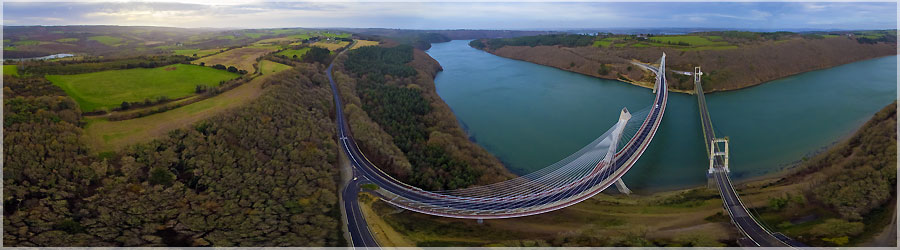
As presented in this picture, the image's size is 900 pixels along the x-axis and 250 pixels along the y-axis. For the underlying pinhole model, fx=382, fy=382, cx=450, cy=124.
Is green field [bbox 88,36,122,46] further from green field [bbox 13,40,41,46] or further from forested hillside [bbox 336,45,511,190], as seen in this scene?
forested hillside [bbox 336,45,511,190]

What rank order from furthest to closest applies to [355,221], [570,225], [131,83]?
1. [131,83]
2. [570,225]
3. [355,221]

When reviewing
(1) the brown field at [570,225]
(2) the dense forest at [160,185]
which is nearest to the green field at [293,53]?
(2) the dense forest at [160,185]

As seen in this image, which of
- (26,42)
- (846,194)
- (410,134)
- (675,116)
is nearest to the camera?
(846,194)

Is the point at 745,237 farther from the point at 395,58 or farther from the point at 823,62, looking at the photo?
the point at 823,62

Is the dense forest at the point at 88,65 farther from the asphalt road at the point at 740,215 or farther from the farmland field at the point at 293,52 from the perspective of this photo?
the asphalt road at the point at 740,215

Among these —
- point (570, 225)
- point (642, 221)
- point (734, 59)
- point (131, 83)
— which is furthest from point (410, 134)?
point (734, 59)

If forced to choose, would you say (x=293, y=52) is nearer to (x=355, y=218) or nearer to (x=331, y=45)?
(x=331, y=45)
